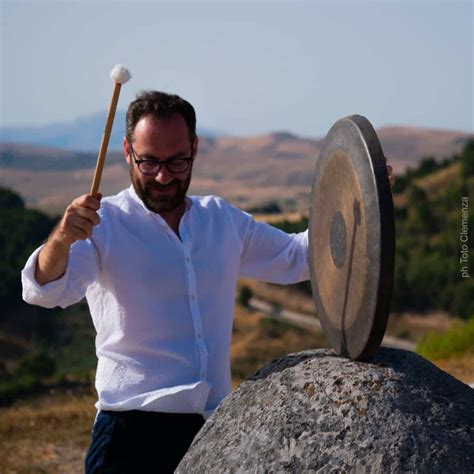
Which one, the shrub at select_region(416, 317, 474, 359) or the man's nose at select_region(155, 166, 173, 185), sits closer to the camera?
the man's nose at select_region(155, 166, 173, 185)

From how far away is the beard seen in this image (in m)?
4.20

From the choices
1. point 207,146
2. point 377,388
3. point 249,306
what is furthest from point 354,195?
point 207,146

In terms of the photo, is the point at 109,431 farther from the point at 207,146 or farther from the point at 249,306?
the point at 207,146

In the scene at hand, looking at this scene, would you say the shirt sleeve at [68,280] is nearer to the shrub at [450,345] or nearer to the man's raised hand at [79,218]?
the man's raised hand at [79,218]

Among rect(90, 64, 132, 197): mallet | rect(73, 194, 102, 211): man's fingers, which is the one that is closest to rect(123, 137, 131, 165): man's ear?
rect(90, 64, 132, 197): mallet

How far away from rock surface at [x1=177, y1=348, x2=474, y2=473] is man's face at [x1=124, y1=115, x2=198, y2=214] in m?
0.89

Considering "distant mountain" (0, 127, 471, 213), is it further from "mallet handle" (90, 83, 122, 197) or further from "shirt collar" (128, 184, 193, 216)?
"mallet handle" (90, 83, 122, 197)

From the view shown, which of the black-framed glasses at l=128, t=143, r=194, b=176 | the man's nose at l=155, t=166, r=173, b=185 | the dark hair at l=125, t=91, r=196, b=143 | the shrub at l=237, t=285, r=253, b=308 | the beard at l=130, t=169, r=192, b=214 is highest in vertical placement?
the dark hair at l=125, t=91, r=196, b=143

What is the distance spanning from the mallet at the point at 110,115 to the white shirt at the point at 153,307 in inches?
14.9

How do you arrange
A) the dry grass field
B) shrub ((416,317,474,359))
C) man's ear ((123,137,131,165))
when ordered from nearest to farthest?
1. man's ear ((123,137,131,165))
2. the dry grass field
3. shrub ((416,317,474,359))

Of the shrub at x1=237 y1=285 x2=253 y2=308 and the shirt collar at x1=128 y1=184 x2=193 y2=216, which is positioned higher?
the shirt collar at x1=128 y1=184 x2=193 y2=216

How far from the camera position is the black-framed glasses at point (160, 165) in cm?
413

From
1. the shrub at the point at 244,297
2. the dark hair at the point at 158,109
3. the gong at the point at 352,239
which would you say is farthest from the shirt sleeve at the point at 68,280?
the shrub at the point at 244,297

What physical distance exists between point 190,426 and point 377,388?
901 millimetres
